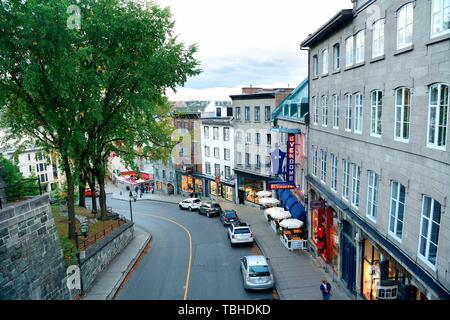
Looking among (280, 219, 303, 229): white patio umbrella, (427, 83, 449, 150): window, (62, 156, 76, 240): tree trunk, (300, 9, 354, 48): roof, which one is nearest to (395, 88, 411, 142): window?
(427, 83, 449, 150): window

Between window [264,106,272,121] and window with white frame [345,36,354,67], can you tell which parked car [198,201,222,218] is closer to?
window [264,106,272,121]

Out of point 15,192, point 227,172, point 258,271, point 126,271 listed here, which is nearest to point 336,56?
point 258,271

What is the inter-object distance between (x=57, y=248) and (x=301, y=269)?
541 inches

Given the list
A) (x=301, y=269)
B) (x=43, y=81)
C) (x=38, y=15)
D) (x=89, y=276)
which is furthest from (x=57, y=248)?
(x=301, y=269)

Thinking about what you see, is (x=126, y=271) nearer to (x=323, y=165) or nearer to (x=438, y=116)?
(x=323, y=165)

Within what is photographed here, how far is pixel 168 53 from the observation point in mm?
19359

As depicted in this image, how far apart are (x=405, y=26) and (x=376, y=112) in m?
3.46

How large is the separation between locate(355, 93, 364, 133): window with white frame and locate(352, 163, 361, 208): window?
182cm

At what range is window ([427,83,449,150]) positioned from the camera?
8.55 metres

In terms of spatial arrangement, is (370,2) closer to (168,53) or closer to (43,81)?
(168,53)

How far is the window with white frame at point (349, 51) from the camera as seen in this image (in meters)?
15.8

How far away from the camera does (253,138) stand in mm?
38469
